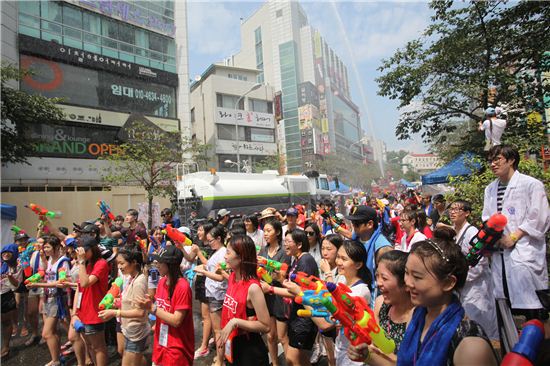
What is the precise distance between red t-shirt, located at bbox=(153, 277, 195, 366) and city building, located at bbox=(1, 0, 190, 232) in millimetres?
17454

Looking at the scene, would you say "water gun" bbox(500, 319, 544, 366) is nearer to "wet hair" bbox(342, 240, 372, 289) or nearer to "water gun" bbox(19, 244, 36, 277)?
"wet hair" bbox(342, 240, 372, 289)

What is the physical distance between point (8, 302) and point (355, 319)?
5.67 metres

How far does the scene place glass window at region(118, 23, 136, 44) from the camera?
24.1m

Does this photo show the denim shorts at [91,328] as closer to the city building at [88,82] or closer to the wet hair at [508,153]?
the wet hair at [508,153]

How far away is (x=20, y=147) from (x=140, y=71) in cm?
1186

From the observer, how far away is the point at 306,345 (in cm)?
317

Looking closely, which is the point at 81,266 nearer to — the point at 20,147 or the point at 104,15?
the point at 20,147

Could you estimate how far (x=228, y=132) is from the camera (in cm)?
3434

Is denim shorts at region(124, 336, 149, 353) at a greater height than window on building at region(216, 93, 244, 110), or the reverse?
window on building at region(216, 93, 244, 110)

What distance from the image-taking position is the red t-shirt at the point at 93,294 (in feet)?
12.3

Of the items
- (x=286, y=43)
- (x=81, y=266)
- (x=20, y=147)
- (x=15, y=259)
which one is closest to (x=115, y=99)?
(x=20, y=147)

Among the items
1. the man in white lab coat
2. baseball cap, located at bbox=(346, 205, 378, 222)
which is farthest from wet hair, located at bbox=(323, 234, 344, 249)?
the man in white lab coat

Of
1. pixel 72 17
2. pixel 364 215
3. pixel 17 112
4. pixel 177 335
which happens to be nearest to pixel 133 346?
pixel 177 335

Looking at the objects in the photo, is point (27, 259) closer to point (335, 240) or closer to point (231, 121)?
point (335, 240)
